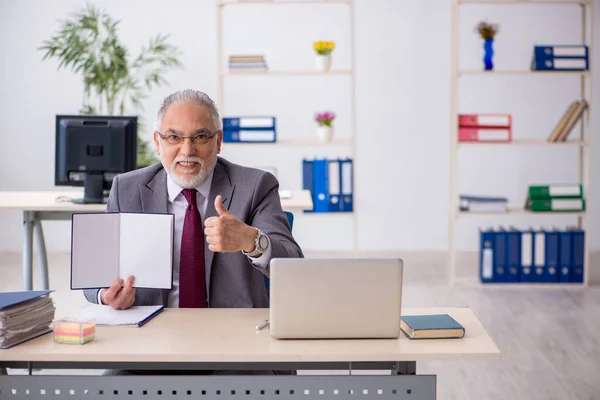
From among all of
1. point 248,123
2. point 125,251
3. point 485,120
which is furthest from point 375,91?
point 125,251

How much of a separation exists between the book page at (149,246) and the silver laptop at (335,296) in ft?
1.42

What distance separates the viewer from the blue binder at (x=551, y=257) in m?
6.10

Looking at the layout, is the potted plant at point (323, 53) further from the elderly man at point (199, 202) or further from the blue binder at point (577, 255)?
the elderly man at point (199, 202)

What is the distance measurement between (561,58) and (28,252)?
389cm

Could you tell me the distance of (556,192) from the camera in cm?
616

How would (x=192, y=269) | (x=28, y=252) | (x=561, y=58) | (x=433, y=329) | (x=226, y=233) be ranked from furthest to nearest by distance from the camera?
1. (x=561, y=58)
2. (x=28, y=252)
3. (x=192, y=269)
4. (x=226, y=233)
5. (x=433, y=329)

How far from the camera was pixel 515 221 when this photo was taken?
7234 mm

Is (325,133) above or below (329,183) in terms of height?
above

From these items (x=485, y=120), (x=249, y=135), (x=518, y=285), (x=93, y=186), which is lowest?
(x=518, y=285)

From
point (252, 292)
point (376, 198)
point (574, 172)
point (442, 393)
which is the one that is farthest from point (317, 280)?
point (574, 172)

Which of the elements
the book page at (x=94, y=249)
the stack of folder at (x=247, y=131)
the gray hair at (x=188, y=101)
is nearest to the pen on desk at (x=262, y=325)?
the book page at (x=94, y=249)

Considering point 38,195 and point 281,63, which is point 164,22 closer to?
point 281,63

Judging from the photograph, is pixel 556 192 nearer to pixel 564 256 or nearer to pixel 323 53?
pixel 564 256

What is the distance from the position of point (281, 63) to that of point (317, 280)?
5.40 meters
